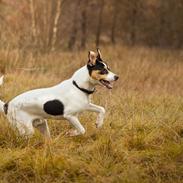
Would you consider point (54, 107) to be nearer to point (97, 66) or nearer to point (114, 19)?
point (97, 66)

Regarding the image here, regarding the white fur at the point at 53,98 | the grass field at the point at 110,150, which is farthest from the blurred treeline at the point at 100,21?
the white fur at the point at 53,98

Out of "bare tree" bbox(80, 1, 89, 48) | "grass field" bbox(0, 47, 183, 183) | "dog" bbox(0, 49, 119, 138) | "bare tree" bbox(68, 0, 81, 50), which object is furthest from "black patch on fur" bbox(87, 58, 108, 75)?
"bare tree" bbox(80, 1, 89, 48)

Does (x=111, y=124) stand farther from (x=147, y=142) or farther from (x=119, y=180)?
(x=119, y=180)

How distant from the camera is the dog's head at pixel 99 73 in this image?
569 cm

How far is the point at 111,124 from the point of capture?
21.0 feet

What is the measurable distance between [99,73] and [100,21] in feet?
59.1

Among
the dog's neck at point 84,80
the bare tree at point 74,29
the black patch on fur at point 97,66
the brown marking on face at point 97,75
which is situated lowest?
the bare tree at point 74,29

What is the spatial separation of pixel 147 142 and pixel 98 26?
1840cm

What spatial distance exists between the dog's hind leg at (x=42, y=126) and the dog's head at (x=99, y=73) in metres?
0.77

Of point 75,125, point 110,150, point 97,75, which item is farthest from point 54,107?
point 110,150

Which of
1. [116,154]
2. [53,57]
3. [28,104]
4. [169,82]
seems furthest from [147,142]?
[53,57]

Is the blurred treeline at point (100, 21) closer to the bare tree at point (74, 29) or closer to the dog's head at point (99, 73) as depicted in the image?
the bare tree at point (74, 29)

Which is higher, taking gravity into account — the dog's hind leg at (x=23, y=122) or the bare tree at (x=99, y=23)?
the dog's hind leg at (x=23, y=122)

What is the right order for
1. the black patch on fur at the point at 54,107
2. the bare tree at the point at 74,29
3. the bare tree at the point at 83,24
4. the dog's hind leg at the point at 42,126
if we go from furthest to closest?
the bare tree at the point at 83,24 < the bare tree at the point at 74,29 < the dog's hind leg at the point at 42,126 < the black patch on fur at the point at 54,107
